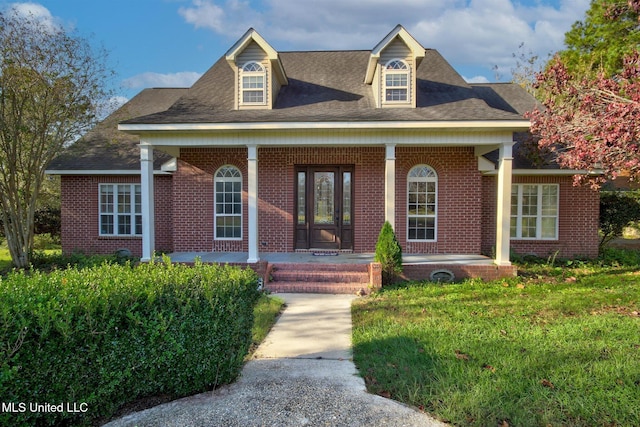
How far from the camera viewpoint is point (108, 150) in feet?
42.6

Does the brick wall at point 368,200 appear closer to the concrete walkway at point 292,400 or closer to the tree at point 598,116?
the tree at point 598,116

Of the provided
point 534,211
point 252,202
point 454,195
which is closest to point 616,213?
point 534,211

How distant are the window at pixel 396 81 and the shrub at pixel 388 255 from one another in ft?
12.1

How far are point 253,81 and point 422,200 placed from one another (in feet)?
18.9

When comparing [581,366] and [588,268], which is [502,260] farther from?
[581,366]

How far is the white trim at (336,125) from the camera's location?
29.8 feet

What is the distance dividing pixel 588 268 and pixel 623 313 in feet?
15.4

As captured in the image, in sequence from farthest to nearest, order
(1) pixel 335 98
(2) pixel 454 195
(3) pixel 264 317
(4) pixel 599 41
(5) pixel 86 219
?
(4) pixel 599 41 → (5) pixel 86 219 → (2) pixel 454 195 → (1) pixel 335 98 → (3) pixel 264 317

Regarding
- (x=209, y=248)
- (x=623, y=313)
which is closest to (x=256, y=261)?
(x=209, y=248)

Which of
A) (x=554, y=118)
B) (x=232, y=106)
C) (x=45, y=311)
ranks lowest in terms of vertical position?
(x=45, y=311)

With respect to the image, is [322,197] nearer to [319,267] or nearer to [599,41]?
[319,267]

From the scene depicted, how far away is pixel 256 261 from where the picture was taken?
9.38 meters

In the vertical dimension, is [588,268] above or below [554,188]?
below

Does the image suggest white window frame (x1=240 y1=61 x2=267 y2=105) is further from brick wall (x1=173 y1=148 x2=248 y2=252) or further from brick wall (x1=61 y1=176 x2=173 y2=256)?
brick wall (x1=61 y1=176 x2=173 y2=256)
